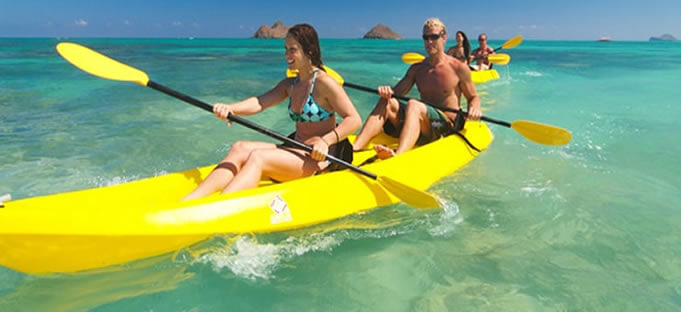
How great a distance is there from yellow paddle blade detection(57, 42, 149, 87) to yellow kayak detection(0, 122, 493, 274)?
2.50 feet

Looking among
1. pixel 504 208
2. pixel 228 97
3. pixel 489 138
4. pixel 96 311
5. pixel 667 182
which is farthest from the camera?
pixel 228 97

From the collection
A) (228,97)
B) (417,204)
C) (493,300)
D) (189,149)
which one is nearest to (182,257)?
(417,204)

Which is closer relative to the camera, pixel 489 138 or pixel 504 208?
pixel 504 208

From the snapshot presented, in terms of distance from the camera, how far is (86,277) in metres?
2.83

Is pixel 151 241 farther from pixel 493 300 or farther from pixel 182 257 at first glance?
pixel 493 300

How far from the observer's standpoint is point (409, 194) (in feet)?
11.2

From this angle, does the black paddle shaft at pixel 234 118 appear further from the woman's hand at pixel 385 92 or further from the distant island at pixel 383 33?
the distant island at pixel 383 33

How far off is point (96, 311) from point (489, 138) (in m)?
4.36

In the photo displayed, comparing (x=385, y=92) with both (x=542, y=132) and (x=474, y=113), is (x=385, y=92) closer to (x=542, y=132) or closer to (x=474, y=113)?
(x=474, y=113)

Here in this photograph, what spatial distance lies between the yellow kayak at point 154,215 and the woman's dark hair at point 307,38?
885mm

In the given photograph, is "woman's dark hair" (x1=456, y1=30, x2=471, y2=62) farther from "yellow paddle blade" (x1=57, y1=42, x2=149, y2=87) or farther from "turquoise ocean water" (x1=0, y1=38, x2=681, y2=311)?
"yellow paddle blade" (x1=57, y1=42, x2=149, y2=87)

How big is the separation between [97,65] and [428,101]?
3125 millimetres

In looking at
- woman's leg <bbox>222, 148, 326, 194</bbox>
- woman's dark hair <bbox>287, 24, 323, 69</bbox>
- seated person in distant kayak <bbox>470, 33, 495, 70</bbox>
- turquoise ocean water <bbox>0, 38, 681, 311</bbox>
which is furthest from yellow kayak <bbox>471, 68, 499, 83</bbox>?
woman's dark hair <bbox>287, 24, 323, 69</bbox>

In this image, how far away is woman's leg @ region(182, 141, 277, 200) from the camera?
305 cm
